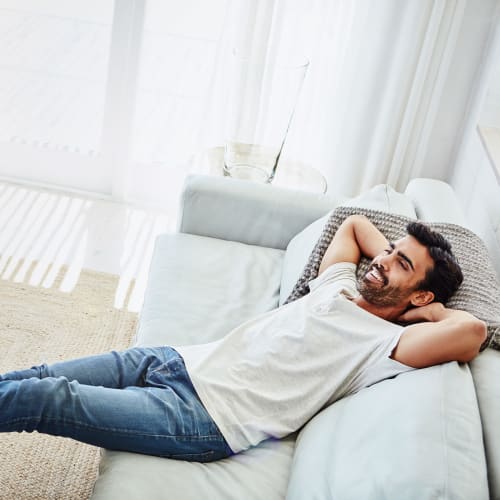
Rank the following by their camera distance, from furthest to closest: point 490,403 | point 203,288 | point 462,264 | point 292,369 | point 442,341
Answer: point 203,288, point 462,264, point 292,369, point 442,341, point 490,403

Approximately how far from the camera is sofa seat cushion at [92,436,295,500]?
55.8 inches

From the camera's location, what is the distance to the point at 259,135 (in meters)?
3.30

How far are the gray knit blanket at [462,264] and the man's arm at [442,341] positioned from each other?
0.24 ft

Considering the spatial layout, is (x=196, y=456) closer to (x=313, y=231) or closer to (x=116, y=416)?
(x=116, y=416)

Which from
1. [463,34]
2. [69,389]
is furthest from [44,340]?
[463,34]

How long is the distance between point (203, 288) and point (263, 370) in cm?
60

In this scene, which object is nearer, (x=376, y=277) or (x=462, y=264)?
(x=376, y=277)

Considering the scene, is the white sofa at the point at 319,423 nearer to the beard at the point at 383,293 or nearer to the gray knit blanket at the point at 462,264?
the gray knit blanket at the point at 462,264

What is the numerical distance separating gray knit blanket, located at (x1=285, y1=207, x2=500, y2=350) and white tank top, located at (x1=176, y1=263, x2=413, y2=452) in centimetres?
19

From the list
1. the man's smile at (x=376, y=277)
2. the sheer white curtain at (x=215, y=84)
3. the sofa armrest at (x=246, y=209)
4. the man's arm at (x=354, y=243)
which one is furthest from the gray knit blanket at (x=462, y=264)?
the sheer white curtain at (x=215, y=84)

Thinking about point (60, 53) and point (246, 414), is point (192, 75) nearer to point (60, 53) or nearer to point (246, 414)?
point (60, 53)

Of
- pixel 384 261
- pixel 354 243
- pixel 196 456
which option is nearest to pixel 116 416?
pixel 196 456

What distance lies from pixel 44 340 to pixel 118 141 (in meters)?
1.28

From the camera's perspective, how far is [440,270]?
1.71 metres
